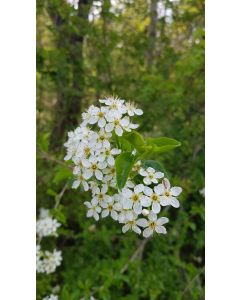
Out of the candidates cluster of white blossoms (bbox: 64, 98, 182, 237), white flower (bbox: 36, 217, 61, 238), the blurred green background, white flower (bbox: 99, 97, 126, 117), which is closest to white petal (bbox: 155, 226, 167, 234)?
cluster of white blossoms (bbox: 64, 98, 182, 237)

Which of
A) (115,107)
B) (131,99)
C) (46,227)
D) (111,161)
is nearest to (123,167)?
(111,161)

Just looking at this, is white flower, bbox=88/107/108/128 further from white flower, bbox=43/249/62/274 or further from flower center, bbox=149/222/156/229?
white flower, bbox=43/249/62/274

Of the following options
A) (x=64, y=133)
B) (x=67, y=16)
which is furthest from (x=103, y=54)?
(x=64, y=133)

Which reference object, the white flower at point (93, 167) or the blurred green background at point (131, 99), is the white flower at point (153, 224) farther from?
the blurred green background at point (131, 99)

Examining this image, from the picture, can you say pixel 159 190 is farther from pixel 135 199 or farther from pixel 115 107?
pixel 115 107

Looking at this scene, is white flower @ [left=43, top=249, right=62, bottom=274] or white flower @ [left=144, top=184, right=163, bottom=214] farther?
white flower @ [left=43, top=249, right=62, bottom=274]

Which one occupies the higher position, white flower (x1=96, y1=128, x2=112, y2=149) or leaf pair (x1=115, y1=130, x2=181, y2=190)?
white flower (x1=96, y1=128, x2=112, y2=149)
